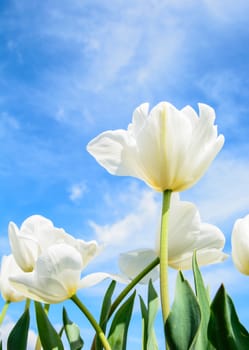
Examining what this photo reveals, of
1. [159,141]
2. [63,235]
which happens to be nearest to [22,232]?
[63,235]

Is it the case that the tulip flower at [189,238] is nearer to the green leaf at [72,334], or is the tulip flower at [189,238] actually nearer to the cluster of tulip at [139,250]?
the cluster of tulip at [139,250]

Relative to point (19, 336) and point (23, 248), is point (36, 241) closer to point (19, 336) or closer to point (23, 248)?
point (23, 248)

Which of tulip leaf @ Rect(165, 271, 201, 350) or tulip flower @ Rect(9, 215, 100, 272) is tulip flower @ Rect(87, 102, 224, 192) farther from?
tulip leaf @ Rect(165, 271, 201, 350)

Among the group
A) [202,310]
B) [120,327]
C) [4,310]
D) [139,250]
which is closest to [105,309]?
[120,327]

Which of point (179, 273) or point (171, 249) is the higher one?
point (171, 249)

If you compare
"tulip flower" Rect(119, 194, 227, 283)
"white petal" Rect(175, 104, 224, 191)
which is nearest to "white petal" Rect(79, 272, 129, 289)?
"tulip flower" Rect(119, 194, 227, 283)

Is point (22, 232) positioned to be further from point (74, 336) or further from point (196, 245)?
point (196, 245)
